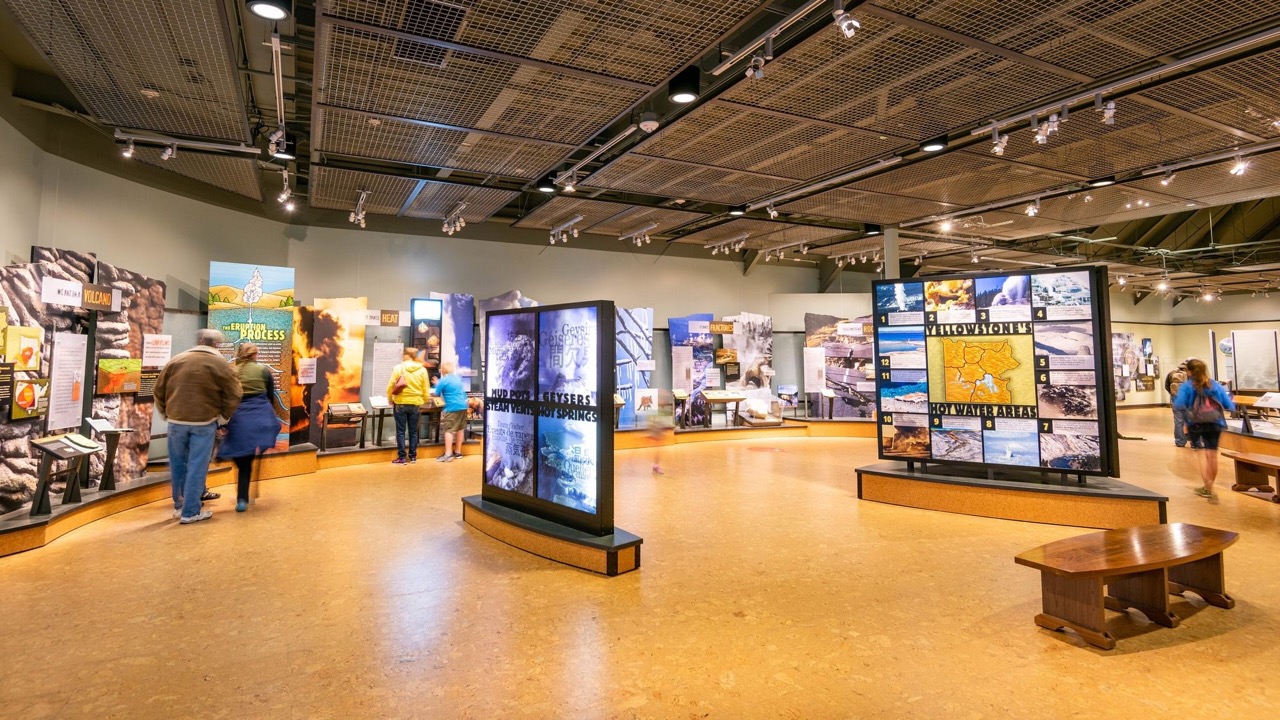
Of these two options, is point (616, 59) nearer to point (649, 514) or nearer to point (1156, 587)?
point (649, 514)

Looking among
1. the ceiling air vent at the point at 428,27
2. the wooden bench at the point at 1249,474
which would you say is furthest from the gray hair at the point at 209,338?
the wooden bench at the point at 1249,474

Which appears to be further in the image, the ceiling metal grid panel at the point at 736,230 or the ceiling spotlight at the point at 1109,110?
the ceiling metal grid panel at the point at 736,230

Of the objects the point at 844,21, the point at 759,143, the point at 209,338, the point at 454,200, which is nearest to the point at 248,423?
the point at 209,338

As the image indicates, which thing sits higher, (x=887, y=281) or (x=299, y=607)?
(x=887, y=281)

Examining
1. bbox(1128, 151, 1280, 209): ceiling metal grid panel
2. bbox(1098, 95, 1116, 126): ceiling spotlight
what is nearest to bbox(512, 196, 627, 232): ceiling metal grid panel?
bbox(1098, 95, 1116, 126): ceiling spotlight

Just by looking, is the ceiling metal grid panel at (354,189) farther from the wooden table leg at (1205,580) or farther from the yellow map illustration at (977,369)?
the wooden table leg at (1205,580)

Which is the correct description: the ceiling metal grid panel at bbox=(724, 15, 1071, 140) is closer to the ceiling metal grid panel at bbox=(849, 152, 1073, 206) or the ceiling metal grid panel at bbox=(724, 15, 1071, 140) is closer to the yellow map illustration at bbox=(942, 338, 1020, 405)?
the ceiling metal grid panel at bbox=(849, 152, 1073, 206)

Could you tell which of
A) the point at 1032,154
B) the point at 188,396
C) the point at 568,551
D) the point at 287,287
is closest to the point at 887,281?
the point at 1032,154

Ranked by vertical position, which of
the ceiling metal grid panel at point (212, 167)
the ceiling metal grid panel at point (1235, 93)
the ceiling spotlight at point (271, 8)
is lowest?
the ceiling spotlight at point (271, 8)

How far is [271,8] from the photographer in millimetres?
3744

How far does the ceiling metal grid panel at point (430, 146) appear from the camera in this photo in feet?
19.0

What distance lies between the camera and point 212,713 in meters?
2.34

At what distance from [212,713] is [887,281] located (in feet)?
21.6

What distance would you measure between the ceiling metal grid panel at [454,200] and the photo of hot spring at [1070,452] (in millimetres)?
7127
